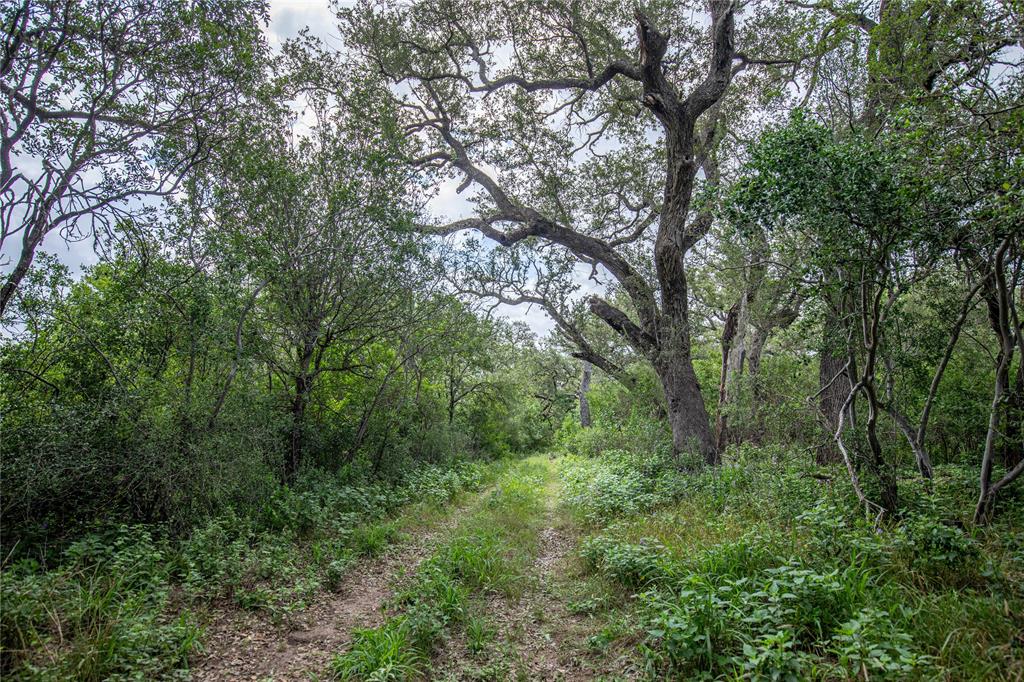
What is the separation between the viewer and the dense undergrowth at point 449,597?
4027 mm

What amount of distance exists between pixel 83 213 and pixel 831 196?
7.76 metres

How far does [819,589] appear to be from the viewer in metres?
3.83

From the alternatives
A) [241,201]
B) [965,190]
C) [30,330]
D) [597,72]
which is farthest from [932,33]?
[30,330]

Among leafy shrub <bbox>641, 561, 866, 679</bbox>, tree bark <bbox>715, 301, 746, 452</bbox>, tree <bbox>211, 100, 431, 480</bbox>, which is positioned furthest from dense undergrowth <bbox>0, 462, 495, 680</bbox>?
tree bark <bbox>715, 301, 746, 452</bbox>

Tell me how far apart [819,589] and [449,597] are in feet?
10.9

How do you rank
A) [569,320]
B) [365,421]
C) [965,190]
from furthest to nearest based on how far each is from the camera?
[569,320] < [365,421] < [965,190]

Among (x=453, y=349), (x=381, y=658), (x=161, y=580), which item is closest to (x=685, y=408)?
(x=453, y=349)

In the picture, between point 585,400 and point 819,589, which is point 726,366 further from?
point 585,400

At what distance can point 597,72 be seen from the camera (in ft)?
36.8

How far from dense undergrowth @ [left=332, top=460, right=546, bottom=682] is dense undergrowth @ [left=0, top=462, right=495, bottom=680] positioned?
1.06 metres

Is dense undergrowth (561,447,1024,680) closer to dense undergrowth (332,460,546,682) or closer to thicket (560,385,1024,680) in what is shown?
thicket (560,385,1024,680)

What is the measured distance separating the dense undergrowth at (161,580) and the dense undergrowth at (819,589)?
330cm

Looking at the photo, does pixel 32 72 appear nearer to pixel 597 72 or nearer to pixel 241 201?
pixel 241 201

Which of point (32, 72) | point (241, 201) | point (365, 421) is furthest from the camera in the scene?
point (365, 421)
